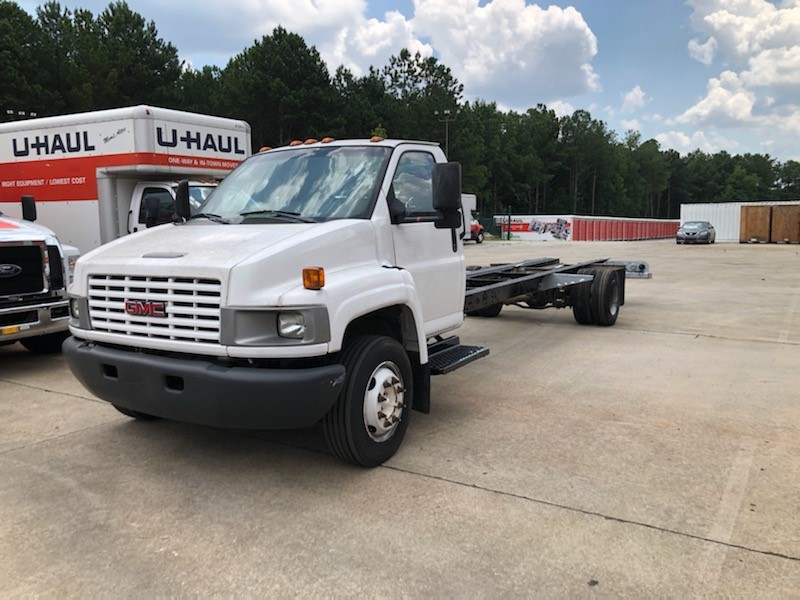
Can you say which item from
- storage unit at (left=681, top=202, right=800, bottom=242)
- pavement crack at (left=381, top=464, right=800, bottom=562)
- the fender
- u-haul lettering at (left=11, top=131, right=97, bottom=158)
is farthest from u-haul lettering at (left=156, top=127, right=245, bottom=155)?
storage unit at (left=681, top=202, right=800, bottom=242)

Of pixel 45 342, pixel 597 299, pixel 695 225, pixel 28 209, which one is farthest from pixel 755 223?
pixel 45 342

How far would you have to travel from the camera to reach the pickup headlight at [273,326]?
351 cm

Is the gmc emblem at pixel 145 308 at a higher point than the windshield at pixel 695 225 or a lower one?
lower

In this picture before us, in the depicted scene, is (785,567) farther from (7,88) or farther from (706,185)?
(706,185)

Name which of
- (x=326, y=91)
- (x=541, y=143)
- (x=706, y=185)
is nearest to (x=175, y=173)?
(x=326, y=91)

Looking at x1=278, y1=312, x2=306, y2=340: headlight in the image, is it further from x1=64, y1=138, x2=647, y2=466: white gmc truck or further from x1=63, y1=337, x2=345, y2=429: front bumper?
x1=63, y1=337, x2=345, y2=429: front bumper

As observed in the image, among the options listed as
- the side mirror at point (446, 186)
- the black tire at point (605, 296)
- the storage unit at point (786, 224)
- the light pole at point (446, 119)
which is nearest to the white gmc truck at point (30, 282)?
the side mirror at point (446, 186)

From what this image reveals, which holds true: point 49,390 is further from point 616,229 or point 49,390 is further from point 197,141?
point 616,229

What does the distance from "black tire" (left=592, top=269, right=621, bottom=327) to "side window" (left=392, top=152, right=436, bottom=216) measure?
16.9ft

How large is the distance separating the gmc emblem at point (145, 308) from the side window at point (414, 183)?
1.86m

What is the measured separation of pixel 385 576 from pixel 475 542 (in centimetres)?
55

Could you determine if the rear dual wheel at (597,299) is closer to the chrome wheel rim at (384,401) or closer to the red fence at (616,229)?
the chrome wheel rim at (384,401)

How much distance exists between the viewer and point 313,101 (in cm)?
4862

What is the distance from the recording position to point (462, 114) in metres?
70.1
